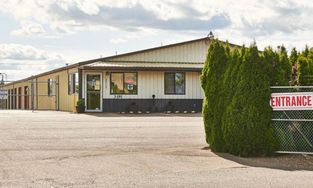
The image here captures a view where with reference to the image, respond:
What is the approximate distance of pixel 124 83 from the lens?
34.6 m

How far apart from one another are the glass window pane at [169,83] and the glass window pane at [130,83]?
6.20 ft

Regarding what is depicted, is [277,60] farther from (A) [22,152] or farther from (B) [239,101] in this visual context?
(A) [22,152]

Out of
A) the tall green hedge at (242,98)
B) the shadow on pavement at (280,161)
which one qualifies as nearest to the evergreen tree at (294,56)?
the tall green hedge at (242,98)

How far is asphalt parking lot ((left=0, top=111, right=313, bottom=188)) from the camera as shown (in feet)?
33.0

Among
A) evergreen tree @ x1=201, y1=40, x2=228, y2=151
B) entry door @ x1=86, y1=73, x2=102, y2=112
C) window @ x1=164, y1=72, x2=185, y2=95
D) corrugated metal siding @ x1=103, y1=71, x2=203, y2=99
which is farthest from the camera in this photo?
window @ x1=164, y1=72, x2=185, y2=95

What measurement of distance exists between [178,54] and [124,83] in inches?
165

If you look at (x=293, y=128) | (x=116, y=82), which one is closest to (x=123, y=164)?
(x=293, y=128)

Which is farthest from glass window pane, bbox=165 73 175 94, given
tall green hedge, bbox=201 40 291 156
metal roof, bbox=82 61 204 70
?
tall green hedge, bbox=201 40 291 156

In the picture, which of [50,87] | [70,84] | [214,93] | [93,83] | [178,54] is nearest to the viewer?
[214,93]

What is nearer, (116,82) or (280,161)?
(280,161)

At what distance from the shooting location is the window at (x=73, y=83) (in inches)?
1394

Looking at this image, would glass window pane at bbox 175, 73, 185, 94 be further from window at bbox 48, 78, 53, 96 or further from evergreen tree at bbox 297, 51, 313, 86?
evergreen tree at bbox 297, 51, 313, 86

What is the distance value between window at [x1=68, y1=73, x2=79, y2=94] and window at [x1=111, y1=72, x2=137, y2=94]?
225 cm

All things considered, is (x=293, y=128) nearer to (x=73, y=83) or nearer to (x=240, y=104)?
(x=240, y=104)
